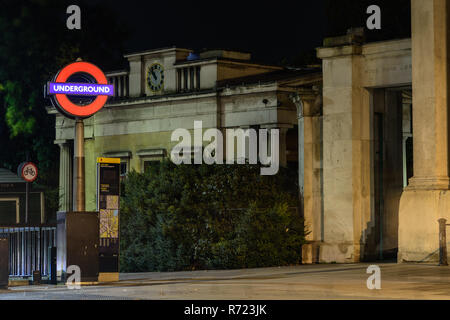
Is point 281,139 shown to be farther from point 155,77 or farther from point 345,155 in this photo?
point 155,77

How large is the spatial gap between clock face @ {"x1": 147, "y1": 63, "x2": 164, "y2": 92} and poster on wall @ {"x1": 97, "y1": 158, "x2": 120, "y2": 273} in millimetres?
18036

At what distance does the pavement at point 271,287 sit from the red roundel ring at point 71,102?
3.59 meters

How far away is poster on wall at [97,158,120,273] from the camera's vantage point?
65.6 feet

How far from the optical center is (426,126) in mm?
24078

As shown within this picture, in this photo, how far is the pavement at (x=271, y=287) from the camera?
52.1 feet

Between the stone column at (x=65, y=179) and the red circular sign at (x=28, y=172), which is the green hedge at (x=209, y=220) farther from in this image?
the stone column at (x=65, y=179)

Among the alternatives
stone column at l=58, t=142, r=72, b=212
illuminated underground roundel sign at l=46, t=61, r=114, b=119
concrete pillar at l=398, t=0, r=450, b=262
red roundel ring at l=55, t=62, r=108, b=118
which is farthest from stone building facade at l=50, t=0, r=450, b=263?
stone column at l=58, t=142, r=72, b=212

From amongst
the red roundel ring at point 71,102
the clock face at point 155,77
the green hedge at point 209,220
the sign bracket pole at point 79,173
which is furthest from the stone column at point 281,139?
the sign bracket pole at point 79,173

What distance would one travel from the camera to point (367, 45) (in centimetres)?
2612

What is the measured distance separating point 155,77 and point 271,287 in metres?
21.6

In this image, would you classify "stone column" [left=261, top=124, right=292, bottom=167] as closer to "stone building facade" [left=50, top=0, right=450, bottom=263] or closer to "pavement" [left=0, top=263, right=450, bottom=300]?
"stone building facade" [left=50, top=0, right=450, bottom=263]

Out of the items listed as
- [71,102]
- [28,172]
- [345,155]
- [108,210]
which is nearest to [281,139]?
[345,155]

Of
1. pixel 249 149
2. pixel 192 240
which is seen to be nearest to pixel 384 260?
pixel 192 240
